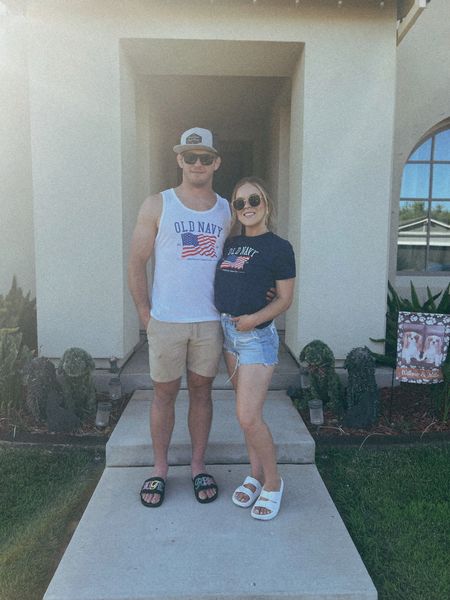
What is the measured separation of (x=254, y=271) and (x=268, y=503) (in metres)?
1.25

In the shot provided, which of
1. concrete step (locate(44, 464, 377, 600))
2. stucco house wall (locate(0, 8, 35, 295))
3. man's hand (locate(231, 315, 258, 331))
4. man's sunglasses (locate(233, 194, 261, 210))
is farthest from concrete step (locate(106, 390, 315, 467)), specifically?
stucco house wall (locate(0, 8, 35, 295))

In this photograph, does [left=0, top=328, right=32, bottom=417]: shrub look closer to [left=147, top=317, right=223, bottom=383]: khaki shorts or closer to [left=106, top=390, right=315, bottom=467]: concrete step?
[left=106, top=390, right=315, bottom=467]: concrete step

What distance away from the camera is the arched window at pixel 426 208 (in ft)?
20.0

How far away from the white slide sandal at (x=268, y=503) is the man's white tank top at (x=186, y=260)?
0.99 metres

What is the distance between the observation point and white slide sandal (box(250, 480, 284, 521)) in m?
2.69

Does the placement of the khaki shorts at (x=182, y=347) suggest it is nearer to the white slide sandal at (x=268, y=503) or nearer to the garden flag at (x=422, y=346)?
the white slide sandal at (x=268, y=503)

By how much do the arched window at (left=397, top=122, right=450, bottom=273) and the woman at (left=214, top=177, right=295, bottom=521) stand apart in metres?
→ 4.03

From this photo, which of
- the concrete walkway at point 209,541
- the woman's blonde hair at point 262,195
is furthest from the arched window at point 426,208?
the woman's blonde hair at point 262,195

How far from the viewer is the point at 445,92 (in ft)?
18.9

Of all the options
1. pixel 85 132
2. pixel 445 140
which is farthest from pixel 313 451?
pixel 445 140

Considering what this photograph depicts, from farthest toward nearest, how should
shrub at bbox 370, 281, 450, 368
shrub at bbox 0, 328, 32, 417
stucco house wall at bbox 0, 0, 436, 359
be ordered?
shrub at bbox 370, 281, 450, 368
stucco house wall at bbox 0, 0, 436, 359
shrub at bbox 0, 328, 32, 417

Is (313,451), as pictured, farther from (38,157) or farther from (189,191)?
(38,157)

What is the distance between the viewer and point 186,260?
2609 millimetres

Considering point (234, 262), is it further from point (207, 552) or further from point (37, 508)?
point (37, 508)
